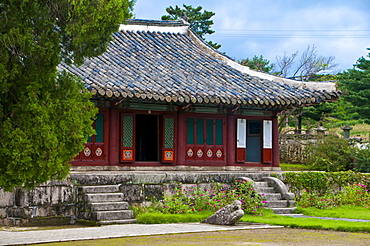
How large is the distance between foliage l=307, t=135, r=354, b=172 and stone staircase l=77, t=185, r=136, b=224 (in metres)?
17.0

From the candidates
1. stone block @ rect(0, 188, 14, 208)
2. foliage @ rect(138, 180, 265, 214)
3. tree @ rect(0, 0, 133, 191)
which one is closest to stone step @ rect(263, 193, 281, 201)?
foliage @ rect(138, 180, 265, 214)

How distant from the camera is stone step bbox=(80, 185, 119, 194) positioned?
54.9 ft

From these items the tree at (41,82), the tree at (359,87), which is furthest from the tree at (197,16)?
the tree at (41,82)

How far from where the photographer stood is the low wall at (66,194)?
15789 mm

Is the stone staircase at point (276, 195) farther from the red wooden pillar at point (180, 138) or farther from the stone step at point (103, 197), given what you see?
the stone step at point (103, 197)

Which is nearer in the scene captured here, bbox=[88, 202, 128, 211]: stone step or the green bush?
bbox=[88, 202, 128, 211]: stone step

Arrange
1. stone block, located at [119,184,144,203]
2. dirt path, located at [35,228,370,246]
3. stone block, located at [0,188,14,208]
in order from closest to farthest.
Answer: dirt path, located at [35,228,370,246], stone block, located at [0,188,14,208], stone block, located at [119,184,144,203]

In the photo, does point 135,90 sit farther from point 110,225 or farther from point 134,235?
point 134,235

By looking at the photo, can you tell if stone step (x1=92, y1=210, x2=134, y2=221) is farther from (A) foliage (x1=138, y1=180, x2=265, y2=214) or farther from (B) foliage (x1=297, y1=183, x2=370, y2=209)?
(B) foliage (x1=297, y1=183, x2=370, y2=209)

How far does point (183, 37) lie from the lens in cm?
2677

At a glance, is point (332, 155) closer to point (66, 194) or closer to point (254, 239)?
point (66, 194)

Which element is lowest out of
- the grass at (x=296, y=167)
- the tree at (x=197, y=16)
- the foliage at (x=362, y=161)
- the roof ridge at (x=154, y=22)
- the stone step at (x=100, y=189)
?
the stone step at (x=100, y=189)

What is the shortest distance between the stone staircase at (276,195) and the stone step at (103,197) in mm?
4598

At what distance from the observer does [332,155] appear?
105 ft
